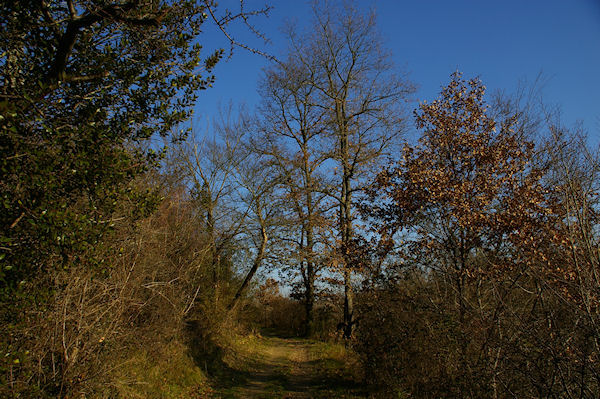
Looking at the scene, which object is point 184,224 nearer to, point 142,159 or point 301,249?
point 142,159

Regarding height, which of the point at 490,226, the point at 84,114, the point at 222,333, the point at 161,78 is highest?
the point at 161,78

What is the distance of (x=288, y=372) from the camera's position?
12.1 m

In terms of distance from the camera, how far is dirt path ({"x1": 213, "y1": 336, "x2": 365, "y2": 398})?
9.30m

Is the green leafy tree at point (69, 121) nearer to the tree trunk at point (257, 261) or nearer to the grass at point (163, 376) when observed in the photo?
the grass at point (163, 376)

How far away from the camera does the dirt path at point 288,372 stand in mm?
9305

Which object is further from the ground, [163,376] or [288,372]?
[163,376]

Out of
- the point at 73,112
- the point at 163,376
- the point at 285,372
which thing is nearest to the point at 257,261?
the point at 285,372

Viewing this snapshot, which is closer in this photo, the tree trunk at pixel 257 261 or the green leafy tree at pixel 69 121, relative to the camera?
the green leafy tree at pixel 69 121

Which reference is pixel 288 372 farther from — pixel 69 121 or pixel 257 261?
pixel 69 121

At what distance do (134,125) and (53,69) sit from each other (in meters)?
1.21

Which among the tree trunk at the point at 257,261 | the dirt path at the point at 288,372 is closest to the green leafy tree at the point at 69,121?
the dirt path at the point at 288,372

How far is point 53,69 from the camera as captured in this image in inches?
179

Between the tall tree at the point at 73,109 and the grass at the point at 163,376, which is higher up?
the tall tree at the point at 73,109

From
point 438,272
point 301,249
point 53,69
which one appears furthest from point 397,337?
point 301,249
